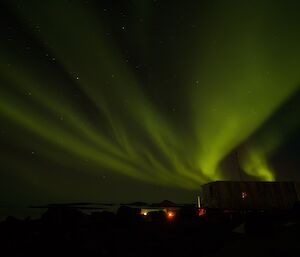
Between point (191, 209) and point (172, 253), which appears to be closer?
point (172, 253)

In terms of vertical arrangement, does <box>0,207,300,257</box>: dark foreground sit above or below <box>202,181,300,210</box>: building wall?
below

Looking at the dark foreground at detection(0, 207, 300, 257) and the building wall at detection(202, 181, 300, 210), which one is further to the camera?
the building wall at detection(202, 181, 300, 210)

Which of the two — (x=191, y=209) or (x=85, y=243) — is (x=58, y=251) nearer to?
(x=85, y=243)

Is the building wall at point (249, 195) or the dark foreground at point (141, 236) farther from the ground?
the building wall at point (249, 195)

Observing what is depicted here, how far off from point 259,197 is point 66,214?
37.9m

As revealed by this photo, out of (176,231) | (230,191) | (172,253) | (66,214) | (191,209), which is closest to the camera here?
(172,253)

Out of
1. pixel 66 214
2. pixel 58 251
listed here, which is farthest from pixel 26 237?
pixel 66 214

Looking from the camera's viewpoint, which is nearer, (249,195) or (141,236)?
(141,236)

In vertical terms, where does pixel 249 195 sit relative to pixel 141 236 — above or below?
above

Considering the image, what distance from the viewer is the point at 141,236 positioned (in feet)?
28.1

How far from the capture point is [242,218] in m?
10.3

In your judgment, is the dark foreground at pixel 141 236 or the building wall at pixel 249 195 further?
the building wall at pixel 249 195

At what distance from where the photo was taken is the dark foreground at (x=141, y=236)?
722 centimetres

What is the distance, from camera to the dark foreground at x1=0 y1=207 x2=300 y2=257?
284 inches
